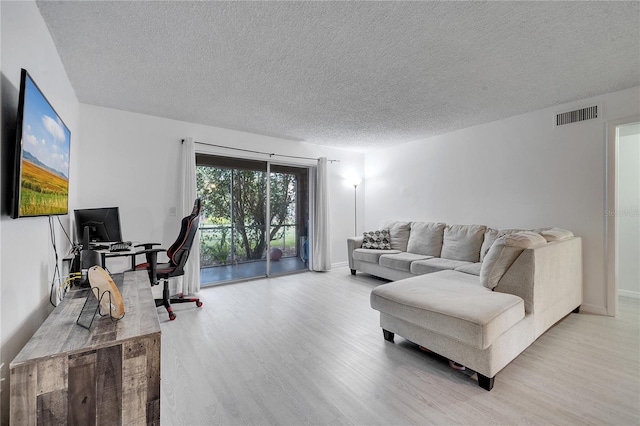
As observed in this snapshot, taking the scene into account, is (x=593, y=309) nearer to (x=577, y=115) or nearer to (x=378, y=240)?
(x=577, y=115)

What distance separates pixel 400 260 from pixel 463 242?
0.95 metres

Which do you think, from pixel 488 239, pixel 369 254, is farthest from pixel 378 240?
pixel 488 239

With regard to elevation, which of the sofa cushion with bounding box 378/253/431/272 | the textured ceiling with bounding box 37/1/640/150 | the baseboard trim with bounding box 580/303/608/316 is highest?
the textured ceiling with bounding box 37/1/640/150

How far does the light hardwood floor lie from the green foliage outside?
1.56 m

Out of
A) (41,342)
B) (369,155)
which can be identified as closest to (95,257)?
(41,342)

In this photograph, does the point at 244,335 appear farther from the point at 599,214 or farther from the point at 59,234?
the point at 599,214

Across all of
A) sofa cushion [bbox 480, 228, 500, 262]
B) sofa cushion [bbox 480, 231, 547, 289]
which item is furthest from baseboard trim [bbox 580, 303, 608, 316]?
sofa cushion [bbox 480, 231, 547, 289]

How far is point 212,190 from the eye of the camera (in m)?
4.35

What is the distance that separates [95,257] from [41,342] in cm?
104

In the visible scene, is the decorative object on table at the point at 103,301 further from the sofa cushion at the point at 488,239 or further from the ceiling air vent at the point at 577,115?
the ceiling air vent at the point at 577,115

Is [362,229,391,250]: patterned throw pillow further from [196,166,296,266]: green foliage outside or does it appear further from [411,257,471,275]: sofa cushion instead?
[196,166,296,266]: green foliage outside

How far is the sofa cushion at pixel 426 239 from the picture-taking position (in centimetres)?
435

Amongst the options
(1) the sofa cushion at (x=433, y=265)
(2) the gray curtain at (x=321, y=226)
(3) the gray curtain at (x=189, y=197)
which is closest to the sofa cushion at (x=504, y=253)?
(1) the sofa cushion at (x=433, y=265)

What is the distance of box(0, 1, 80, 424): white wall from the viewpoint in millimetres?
1161
